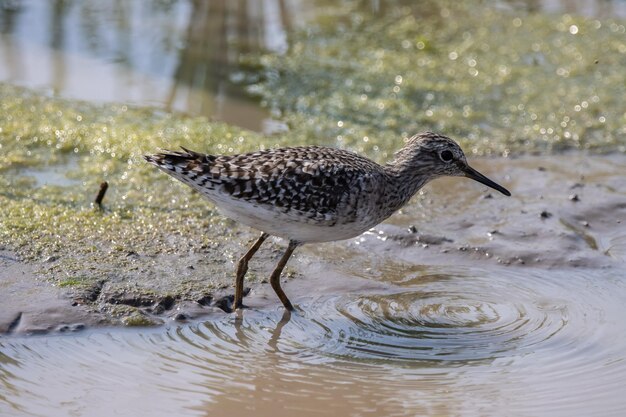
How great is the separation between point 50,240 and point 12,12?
214 inches

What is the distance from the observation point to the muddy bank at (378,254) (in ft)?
20.2

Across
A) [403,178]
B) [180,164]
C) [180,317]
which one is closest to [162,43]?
[403,178]

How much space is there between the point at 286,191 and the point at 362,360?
1147mm

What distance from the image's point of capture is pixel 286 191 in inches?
247

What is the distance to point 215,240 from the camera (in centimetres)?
719

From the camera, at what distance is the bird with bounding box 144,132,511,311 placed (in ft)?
20.5

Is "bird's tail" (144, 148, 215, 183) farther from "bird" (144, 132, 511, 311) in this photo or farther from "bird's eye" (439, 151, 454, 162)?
"bird's eye" (439, 151, 454, 162)

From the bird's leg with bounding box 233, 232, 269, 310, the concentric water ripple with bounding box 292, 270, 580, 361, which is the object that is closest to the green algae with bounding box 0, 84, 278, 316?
the bird's leg with bounding box 233, 232, 269, 310

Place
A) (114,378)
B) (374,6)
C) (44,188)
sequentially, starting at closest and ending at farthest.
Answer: (114,378) < (44,188) < (374,6)

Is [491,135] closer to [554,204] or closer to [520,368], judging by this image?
[554,204]

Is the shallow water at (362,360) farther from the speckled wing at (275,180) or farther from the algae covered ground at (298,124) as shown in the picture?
the speckled wing at (275,180)

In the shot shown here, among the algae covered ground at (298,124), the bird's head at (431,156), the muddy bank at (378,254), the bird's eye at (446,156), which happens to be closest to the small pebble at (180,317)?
the muddy bank at (378,254)

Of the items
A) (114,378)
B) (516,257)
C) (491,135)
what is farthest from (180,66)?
(114,378)

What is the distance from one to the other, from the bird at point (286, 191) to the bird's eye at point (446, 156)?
59cm
